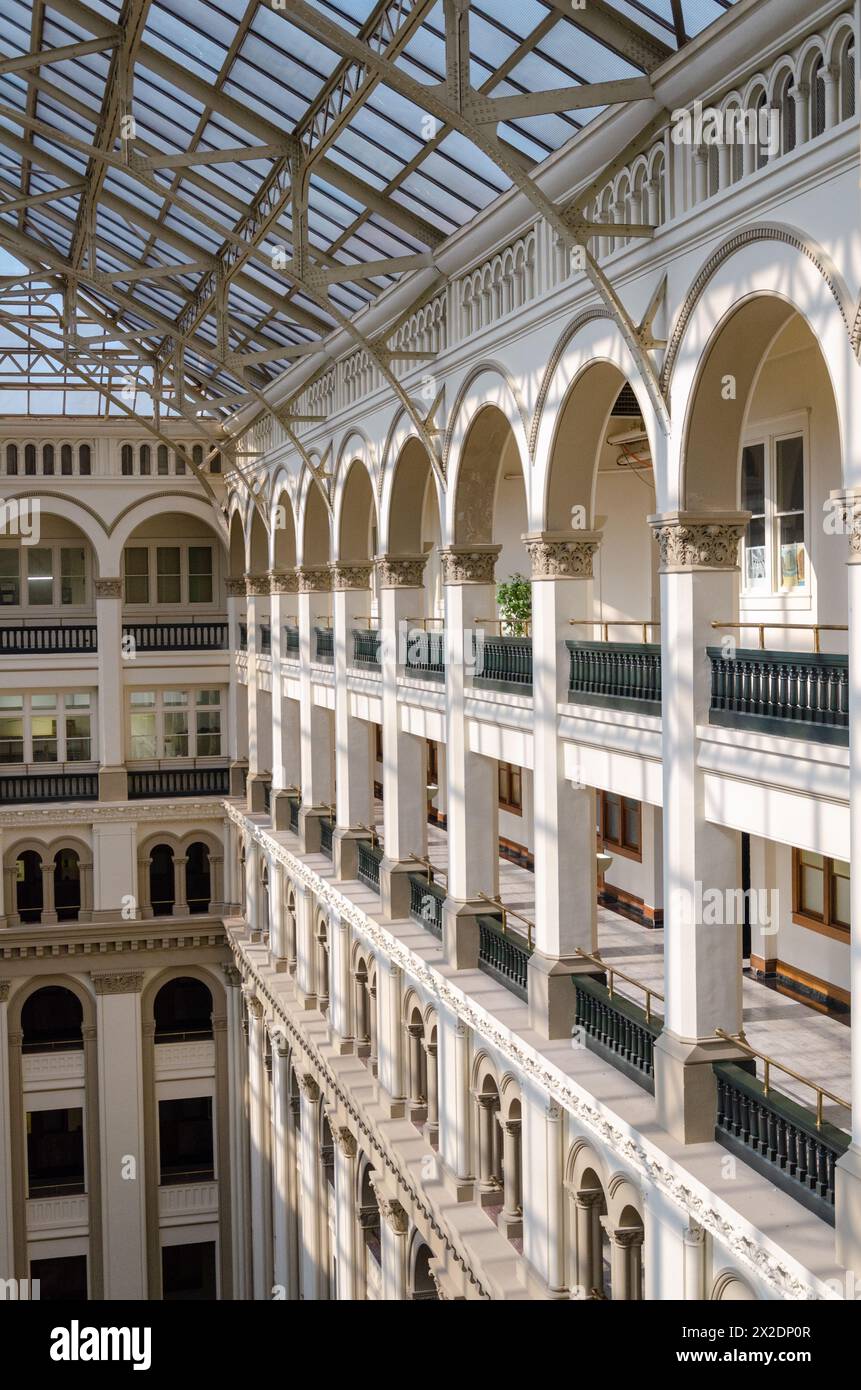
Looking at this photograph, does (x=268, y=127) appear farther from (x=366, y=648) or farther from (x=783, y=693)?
(x=783, y=693)

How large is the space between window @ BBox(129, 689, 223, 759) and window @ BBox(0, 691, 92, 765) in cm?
127

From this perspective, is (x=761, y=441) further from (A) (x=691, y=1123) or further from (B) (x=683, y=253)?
(A) (x=691, y=1123)

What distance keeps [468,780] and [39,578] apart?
22339mm

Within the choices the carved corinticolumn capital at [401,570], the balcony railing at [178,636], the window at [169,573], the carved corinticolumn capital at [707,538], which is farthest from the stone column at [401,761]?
the window at [169,573]

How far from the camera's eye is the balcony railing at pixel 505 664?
52.5 ft

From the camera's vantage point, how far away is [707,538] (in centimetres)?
1159

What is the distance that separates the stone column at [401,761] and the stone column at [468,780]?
10.2ft

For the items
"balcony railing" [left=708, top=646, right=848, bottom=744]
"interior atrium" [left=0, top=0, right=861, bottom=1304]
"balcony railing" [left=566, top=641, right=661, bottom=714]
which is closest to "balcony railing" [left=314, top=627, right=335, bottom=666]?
"interior atrium" [left=0, top=0, right=861, bottom=1304]

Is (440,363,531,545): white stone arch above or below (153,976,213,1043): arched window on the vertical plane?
above

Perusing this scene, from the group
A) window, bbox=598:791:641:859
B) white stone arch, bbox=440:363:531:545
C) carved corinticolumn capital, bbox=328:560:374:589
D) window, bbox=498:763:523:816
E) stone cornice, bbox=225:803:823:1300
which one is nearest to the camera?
stone cornice, bbox=225:803:823:1300

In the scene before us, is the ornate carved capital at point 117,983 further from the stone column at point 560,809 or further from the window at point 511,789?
the stone column at point 560,809

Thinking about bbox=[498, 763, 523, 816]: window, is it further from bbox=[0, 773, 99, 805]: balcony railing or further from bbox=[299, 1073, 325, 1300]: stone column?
bbox=[0, 773, 99, 805]: balcony railing

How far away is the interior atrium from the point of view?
10.9 metres

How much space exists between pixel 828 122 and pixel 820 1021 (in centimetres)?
958
